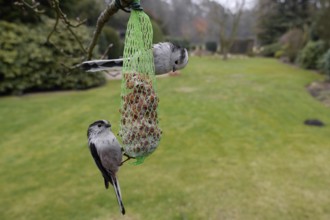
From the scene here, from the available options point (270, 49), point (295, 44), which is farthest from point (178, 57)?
point (270, 49)

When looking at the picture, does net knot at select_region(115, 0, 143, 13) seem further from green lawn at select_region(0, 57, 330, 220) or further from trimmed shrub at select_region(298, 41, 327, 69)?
trimmed shrub at select_region(298, 41, 327, 69)

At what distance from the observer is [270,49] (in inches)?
914

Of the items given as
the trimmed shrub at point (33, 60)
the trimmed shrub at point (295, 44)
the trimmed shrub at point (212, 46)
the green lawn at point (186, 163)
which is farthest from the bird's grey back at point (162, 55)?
the trimmed shrub at point (212, 46)

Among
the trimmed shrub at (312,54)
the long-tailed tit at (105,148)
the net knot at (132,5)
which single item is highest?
the net knot at (132,5)

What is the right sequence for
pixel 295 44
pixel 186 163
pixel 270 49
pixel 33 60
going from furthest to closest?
pixel 270 49 → pixel 295 44 → pixel 33 60 → pixel 186 163

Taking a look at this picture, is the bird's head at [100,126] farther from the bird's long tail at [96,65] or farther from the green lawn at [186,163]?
the green lawn at [186,163]

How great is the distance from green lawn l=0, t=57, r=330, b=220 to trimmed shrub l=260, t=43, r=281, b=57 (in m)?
15.5

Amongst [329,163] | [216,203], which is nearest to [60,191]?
[216,203]

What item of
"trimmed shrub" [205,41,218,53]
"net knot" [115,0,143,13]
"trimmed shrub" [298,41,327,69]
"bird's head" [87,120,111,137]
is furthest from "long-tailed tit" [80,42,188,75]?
"trimmed shrub" [205,41,218,53]

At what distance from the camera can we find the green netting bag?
1.41m

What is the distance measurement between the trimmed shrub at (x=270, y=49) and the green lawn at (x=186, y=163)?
1546 centimetres

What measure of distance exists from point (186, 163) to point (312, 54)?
1210 cm

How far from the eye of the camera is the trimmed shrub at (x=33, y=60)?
8.84 m

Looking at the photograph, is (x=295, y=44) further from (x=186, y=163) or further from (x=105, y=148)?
(x=105, y=148)
